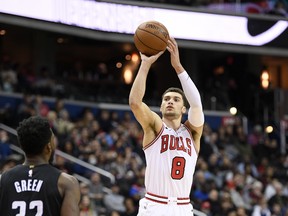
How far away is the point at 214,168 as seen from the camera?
18484 millimetres

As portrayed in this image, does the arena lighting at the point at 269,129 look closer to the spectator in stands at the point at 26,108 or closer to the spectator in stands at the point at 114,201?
the spectator in stands at the point at 26,108

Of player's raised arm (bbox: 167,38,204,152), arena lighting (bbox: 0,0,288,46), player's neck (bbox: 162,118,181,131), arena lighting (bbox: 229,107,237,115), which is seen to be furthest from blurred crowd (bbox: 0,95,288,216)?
player's raised arm (bbox: 167,38,204,152)

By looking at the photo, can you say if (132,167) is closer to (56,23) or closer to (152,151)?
(56,23)

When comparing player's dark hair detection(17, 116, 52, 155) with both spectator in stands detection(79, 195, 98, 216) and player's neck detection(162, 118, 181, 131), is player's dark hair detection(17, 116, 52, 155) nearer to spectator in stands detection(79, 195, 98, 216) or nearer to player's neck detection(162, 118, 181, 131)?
player's neck detection(162, 118, 181, 131)

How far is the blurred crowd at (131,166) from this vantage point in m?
15.3

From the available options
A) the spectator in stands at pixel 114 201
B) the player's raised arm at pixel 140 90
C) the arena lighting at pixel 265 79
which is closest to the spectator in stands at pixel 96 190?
the spectator in stands at pixel 114 201

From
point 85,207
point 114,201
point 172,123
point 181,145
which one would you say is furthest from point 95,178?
point 181,145

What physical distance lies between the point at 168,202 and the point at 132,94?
3.83 feet

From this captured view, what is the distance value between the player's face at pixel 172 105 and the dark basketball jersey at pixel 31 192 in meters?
2.36

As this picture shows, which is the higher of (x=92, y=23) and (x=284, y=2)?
(x=284, y=2)

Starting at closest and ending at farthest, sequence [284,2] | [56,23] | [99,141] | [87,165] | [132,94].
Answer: [132,94], [87,165], [99,141], [56,23], [284,2]

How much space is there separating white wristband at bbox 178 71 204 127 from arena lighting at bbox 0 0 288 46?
10.8 metres

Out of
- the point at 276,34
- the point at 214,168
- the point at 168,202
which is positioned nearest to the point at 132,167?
the point at 214,168

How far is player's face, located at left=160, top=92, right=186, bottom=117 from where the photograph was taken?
7.82 meters
